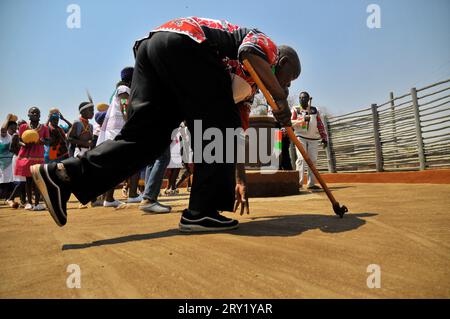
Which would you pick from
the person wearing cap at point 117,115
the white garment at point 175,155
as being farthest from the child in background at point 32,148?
the white garment at point 175,155

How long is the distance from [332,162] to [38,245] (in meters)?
10.7

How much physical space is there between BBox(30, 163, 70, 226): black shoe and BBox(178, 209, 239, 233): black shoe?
753 millimetres

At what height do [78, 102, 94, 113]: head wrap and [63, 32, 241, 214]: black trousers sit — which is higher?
[78, 102, 94, 113]: head wrap

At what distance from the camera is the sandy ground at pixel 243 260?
1.14m

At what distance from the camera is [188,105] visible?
2154 millimetres

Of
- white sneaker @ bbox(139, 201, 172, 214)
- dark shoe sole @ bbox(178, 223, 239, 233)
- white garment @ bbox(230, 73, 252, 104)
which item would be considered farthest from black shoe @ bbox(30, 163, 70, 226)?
white sneaker @ bbox(139, 201, 172, 214)

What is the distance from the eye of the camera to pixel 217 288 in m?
1.16

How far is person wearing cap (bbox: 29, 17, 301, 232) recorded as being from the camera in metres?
2.10

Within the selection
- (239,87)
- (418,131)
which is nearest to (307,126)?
(418,131)

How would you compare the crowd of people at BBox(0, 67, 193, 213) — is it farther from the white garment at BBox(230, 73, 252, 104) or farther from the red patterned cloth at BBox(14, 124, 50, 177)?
the white garment at BBox(230, 73, 252, 104)

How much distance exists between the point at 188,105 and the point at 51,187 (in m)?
0.96

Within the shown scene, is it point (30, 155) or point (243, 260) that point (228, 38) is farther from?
point (30, 155)
